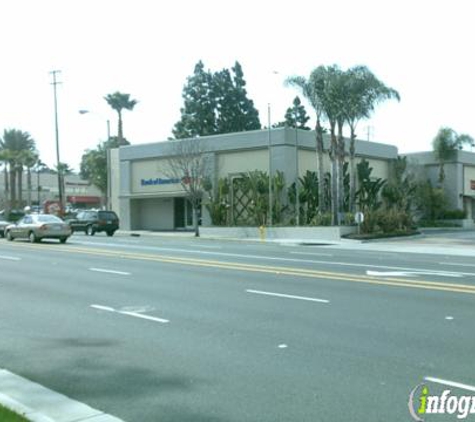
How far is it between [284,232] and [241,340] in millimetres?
26914

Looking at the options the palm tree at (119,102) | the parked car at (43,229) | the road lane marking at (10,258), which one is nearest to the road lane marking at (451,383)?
the road lane marking at (10,258)

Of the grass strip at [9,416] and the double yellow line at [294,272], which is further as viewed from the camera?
the double yellow line at [294,272]

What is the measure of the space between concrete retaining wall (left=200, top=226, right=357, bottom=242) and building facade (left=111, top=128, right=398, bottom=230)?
359 centimetres

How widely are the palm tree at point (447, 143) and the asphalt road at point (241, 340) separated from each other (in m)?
34.4

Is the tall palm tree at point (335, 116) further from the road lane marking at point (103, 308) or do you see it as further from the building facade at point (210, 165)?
the road lane marking at point (103, 308)

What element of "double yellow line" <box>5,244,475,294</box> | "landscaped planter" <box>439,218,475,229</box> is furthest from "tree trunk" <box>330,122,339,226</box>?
"landscaped planter" <box>439,218,475,229</box>

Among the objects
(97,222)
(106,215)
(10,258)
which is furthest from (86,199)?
(10,258)

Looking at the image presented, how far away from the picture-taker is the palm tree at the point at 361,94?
33562mm

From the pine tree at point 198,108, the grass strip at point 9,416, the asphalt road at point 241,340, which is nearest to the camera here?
the grass strip at point 9,416

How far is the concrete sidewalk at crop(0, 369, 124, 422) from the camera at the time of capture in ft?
17.6

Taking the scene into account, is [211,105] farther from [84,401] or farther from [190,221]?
[84,401]

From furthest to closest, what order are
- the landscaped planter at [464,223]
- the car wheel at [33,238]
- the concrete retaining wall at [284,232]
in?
the landscaped planter at [464,223], the concrete retaining wall at [284,232], the car wheel at [33,238]

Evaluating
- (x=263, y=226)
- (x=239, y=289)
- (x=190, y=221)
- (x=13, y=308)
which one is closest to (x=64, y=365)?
(x=13, y=308)

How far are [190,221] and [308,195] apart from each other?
37.3 feet
